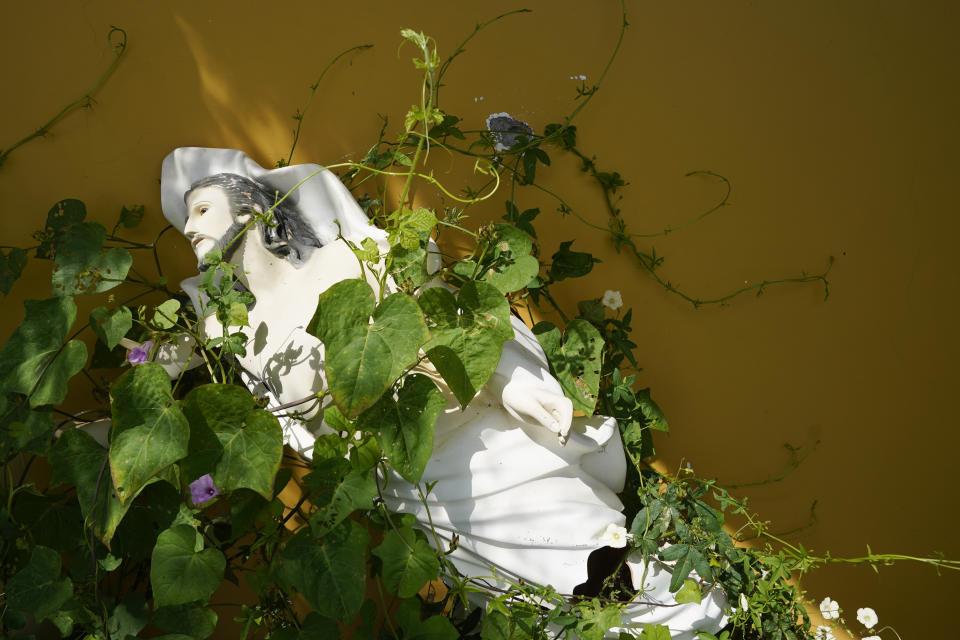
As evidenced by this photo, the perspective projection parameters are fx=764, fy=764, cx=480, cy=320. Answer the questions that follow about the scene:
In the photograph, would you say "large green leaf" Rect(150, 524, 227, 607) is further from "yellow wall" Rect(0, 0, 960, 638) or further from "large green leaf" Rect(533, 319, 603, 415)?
"large green leaf" Rect(533, 319, 603, 415)

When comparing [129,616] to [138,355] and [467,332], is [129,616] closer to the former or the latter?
[138,355]

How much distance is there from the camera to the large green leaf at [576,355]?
1544mm

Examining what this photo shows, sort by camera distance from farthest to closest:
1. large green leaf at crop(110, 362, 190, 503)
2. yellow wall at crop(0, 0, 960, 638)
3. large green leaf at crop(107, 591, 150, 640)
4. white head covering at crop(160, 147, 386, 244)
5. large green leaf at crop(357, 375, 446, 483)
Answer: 1. yellow wall at crop(0, 0, 960, 638)
2. white head covering at crop(160, 147, 386, 244)
3. large green leaf at crop(107, 591, 150, 640)
4. large green leaf at crop(357, 375, 446, 483)
5. large green leaf at crop(110, 362, 190, 503)

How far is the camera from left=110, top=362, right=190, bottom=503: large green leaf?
1125 millimetres

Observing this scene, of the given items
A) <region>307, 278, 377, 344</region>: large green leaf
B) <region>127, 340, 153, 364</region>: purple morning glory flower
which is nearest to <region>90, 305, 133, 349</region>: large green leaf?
<region>127, 340, 153, 364</region>: purple morning glory flower

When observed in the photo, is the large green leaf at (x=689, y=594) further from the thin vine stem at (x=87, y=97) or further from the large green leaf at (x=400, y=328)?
the thin vine stem at (x=87, y=97)

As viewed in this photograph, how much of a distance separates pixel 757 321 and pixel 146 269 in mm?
1454

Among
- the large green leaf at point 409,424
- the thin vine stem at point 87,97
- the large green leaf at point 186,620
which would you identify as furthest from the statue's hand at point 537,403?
the thin vine stem at point 87,97

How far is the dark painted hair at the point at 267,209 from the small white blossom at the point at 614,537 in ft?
2.50

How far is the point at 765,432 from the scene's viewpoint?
1.97 m

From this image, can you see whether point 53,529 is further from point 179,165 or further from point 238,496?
point 179,165

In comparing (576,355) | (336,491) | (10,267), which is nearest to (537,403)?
(576,355)

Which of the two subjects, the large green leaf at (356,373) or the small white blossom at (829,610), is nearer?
the large green leaf at (356,373)

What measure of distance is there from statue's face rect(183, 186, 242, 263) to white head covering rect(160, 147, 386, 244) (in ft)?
0.21
